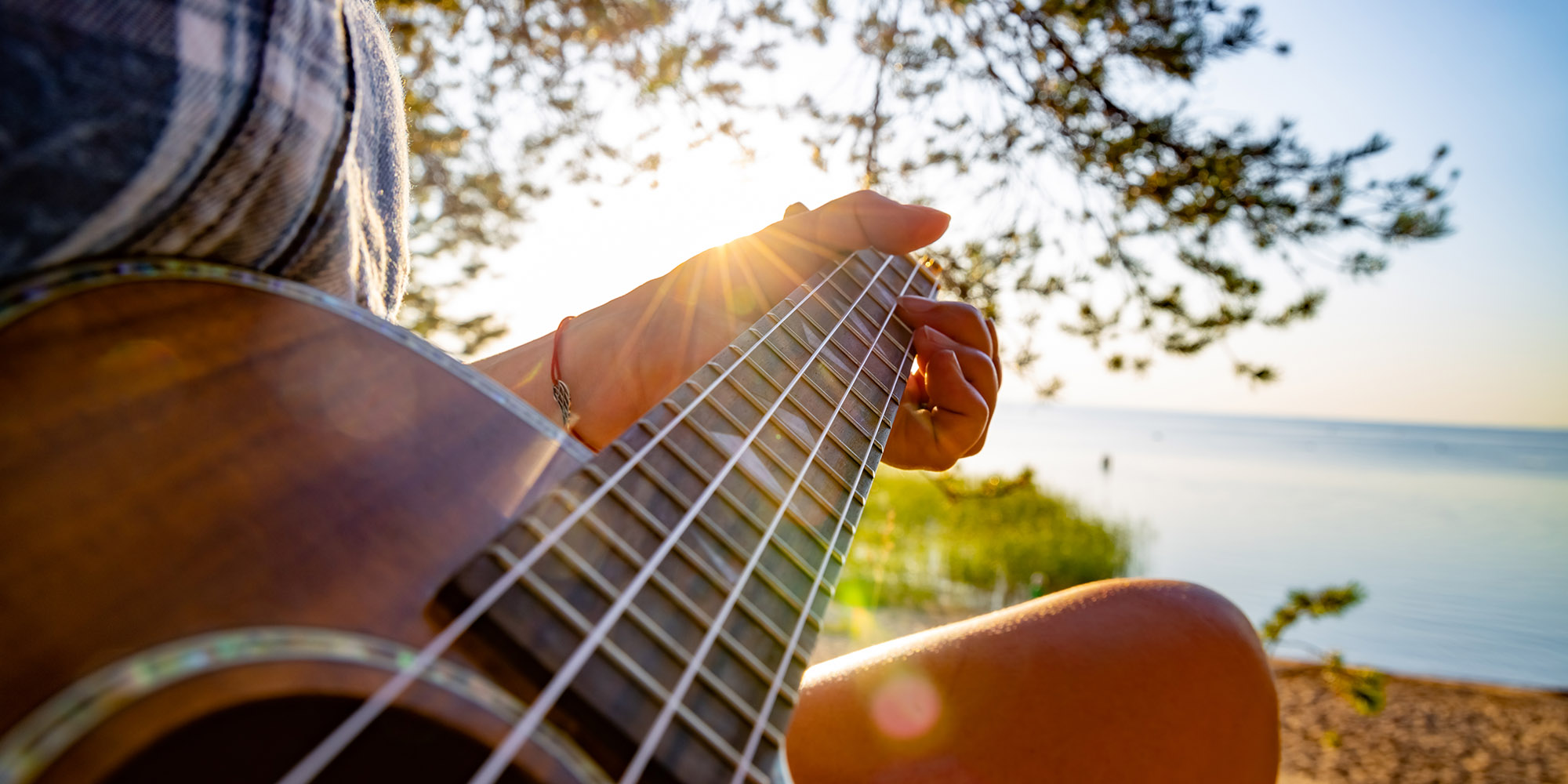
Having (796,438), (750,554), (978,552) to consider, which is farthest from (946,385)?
(978,552)

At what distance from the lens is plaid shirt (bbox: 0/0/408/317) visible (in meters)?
0.47

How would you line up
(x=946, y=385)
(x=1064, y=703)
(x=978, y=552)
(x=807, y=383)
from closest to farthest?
(x=1064, y=703)
(x=807, y=383)
(x=946, y=385)
(x=978, y=552)

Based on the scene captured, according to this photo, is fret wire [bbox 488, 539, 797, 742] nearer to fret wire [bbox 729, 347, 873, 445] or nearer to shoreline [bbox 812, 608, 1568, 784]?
fret wire [bbox 729, 347, 873, 445]

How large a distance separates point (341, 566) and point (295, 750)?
0.50 ft

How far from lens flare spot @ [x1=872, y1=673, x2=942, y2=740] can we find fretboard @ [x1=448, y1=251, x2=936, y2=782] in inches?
14.0

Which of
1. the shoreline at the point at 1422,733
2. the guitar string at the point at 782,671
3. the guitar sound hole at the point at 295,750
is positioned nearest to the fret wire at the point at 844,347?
the guitar string at the point at 782,671

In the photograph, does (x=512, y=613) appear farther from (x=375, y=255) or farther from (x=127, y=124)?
(x=375, y=255)

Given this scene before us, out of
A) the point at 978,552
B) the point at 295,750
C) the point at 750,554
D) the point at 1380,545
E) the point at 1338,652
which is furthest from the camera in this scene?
the point at 1380,545

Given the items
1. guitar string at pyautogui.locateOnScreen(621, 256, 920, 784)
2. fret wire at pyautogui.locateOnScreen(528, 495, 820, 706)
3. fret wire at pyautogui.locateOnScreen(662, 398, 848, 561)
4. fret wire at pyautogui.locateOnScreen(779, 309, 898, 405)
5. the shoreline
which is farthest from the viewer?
the shoreline

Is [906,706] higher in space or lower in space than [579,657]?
lower

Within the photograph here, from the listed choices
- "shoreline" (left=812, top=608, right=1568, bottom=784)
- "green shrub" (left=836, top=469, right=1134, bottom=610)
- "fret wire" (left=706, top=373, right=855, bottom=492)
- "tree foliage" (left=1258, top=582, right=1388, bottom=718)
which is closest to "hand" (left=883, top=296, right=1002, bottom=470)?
"fret wire" (left=706, top=373, right=855, bottom=492)

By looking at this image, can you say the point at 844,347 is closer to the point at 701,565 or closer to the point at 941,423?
the point at 941,423

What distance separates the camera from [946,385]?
1.68 m

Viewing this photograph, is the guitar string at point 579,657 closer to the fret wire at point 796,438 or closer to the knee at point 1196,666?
the fret wire at point 796,438
